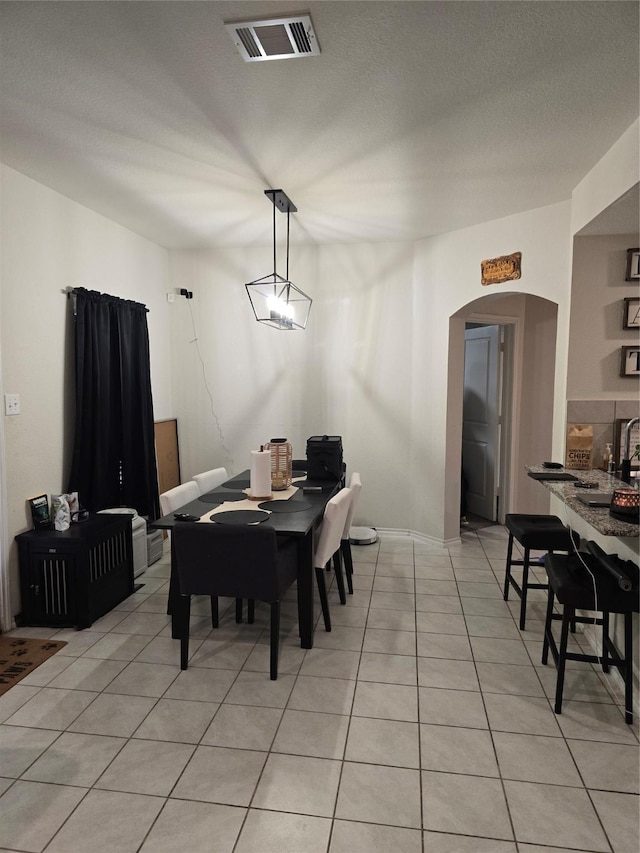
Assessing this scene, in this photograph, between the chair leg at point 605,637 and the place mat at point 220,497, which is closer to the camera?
the chair leg at point 605,637

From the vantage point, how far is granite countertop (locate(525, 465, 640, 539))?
6.48 ft

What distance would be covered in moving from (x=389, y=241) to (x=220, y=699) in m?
3.78

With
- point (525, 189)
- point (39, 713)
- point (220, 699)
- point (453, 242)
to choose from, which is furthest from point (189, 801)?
point (453, 242)

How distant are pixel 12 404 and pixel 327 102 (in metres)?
2.35

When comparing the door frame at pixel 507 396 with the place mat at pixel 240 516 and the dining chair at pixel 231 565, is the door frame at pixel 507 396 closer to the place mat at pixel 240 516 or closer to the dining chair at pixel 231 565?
the place mat at pixel 240 516

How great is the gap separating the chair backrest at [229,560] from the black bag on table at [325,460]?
4.03ft

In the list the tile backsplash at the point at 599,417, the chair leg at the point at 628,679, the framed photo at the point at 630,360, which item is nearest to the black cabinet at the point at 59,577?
the chair leg at the point at 628,679

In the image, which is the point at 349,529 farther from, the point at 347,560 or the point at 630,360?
the point at 630,360

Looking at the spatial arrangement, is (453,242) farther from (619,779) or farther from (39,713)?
(39,713)

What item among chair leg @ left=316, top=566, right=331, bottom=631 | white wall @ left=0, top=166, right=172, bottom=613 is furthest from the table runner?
white wall @ left=0, top=166, right=172, bottom=613

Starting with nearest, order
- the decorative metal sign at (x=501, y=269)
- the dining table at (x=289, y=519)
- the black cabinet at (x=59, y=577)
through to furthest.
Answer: the dining table at (x=289, y=519) → the black cabinet at (x=59, y=577) → the decorative metal sign at (x=501, y=269)

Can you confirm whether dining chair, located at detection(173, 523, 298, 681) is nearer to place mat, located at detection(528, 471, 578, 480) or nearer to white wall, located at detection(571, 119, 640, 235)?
place mat, located at detection(528, 471, 578, 480)

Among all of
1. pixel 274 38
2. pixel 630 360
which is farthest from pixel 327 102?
pixel 630 360

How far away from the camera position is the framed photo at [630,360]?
314cm
